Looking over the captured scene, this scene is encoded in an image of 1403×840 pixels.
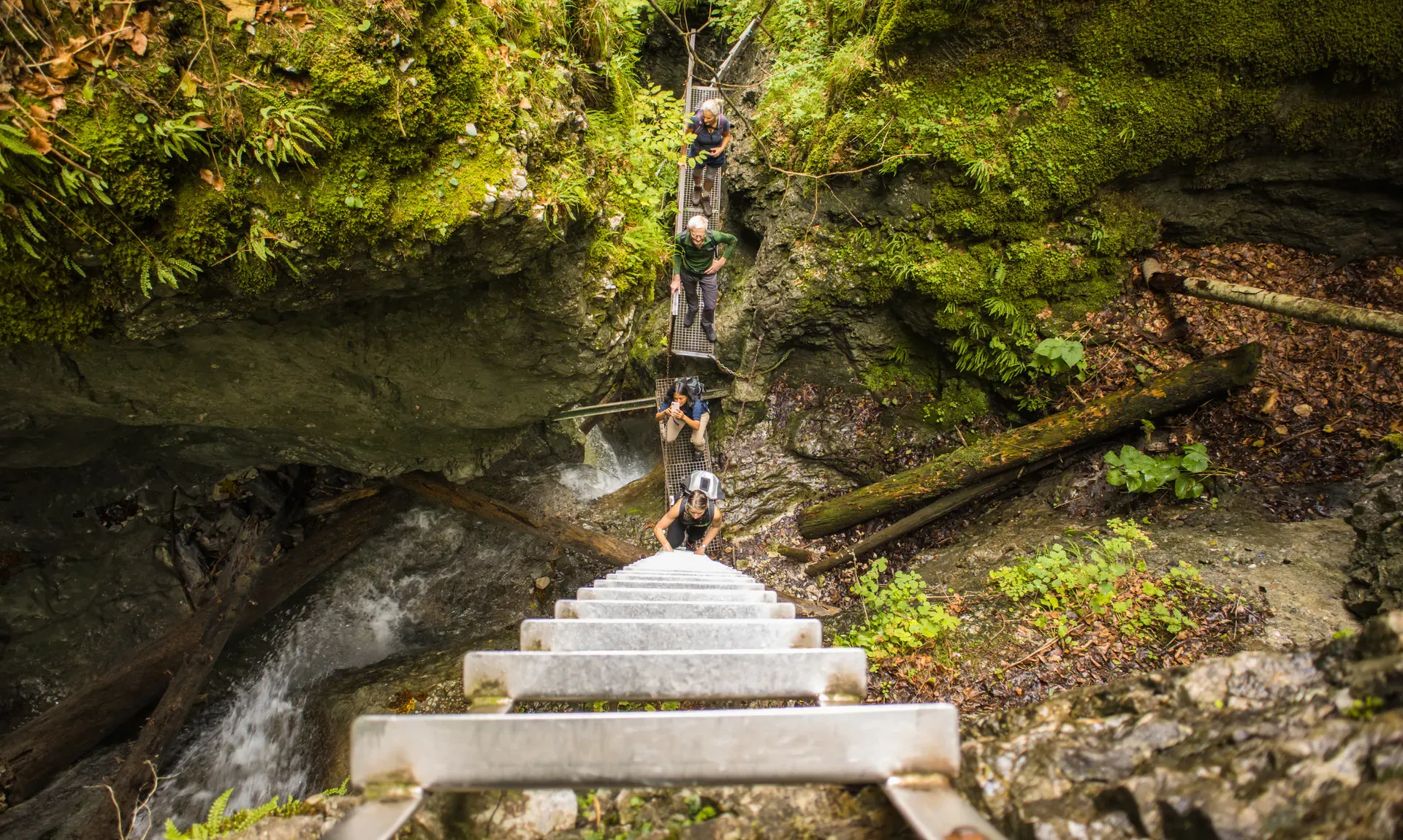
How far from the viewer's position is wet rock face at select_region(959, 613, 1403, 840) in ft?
4.13

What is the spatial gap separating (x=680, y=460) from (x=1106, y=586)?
16.8 ft

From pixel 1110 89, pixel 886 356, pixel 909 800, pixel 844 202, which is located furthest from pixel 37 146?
pixel 1110 89

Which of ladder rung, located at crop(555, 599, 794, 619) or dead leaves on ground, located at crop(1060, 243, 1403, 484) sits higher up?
dead leaves on ground, located at crop(1060, 243, 1403, 484)

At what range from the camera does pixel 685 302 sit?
29.8 feet

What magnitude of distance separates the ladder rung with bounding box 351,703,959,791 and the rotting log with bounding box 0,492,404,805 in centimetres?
686

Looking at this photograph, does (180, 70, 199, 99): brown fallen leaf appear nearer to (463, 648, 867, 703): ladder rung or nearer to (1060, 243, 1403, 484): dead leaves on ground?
(463, 648, 867, 703): ladder rung

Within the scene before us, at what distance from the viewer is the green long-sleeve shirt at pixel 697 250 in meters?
7.61

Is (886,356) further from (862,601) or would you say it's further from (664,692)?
(664,692)

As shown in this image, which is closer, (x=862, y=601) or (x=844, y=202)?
(x=862, y=601)

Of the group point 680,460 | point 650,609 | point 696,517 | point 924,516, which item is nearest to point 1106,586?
point 924,516

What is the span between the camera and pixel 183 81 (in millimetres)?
2947

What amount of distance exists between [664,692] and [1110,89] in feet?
25.9

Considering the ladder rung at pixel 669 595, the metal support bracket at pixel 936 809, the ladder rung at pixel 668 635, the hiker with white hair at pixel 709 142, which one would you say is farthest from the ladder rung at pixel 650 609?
the hiker with white hair at pixel 709 142

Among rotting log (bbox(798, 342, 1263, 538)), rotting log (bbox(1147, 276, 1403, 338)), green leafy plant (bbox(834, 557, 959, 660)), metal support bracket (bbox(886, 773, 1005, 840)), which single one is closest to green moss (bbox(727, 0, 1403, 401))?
rotting log (bbox(1147, 276, 1403, 338))
